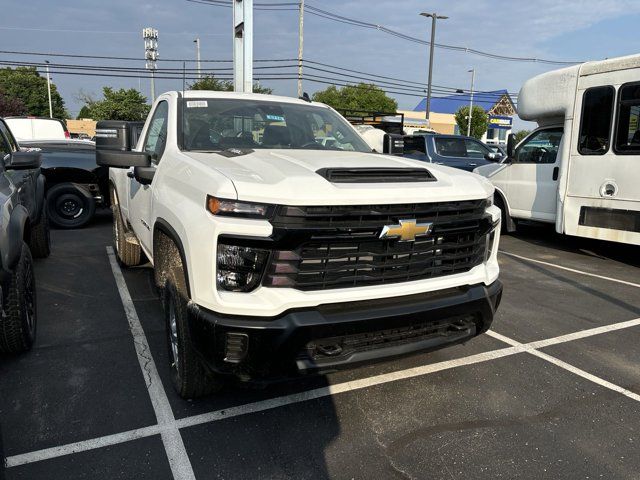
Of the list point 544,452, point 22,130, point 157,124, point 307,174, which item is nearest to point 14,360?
point 157,124

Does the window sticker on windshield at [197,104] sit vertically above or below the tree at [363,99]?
below

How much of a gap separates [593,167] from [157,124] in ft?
18.8

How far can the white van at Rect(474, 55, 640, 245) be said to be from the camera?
643cm

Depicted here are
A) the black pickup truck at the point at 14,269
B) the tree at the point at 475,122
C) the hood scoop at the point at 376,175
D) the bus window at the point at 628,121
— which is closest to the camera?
the hood scoop at the point at 376,175

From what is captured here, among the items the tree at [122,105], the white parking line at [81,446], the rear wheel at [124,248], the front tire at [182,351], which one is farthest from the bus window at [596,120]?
the tree at [122,105]

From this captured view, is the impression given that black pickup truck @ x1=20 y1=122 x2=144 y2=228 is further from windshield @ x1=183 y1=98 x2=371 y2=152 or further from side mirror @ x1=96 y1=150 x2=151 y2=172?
side mirror @ x1=96 y1=150 x2=151 y2=172

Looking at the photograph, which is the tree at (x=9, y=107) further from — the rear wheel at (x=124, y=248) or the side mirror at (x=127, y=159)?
the side mirror at (x=127, y=159)

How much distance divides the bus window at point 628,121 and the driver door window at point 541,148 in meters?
1.25

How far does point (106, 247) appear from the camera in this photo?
736 cm

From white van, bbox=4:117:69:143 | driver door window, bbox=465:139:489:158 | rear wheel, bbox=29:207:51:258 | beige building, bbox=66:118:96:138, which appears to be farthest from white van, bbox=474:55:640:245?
beige building, bbox=66:118:96:138

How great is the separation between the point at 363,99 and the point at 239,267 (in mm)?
55259

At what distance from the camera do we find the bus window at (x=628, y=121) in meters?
6.39

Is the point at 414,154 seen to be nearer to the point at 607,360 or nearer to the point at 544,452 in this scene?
the point at 607,360

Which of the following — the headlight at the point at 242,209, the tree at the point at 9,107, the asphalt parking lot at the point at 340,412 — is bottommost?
the asphalt parking lot at the point at 340,412
